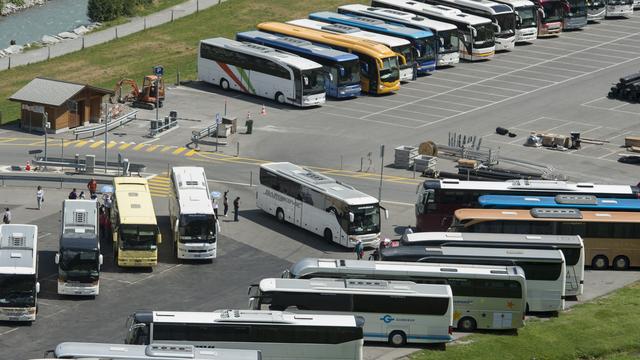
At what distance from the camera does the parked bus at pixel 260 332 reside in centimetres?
5919

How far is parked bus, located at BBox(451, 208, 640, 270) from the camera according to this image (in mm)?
75375

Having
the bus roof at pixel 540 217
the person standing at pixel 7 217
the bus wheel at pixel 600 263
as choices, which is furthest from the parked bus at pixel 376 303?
Result: the person standing at pixel 7 217

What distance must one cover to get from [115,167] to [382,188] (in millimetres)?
17231

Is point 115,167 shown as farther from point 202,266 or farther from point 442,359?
point 442,359

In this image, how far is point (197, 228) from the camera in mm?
74750

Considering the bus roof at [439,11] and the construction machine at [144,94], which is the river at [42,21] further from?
the bus roof at [439,11]

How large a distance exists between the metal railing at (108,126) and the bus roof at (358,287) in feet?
121

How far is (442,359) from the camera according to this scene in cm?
6253

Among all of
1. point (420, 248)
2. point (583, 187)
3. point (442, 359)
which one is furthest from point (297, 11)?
point (442, 359)

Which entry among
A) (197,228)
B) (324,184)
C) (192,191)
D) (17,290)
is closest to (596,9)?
(324,184)

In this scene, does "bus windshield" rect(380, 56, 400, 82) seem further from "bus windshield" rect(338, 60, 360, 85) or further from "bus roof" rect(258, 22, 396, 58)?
"bus windshield" rect(338, 60, 360, 85)

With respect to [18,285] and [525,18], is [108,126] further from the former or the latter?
[525,18]

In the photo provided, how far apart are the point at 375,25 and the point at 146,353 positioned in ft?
224

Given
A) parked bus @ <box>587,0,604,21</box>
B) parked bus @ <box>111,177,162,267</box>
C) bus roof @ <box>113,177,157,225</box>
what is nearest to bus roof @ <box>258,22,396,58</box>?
parked bus @ <box>587,0,604,21</box>
